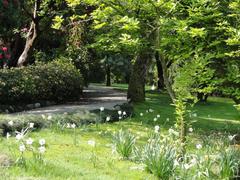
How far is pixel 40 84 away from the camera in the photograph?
588 inches

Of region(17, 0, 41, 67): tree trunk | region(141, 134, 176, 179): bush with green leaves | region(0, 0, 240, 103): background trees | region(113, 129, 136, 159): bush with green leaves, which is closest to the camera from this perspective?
region(141, 134, 176, 179): bush with green leaves

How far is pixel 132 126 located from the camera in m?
11.0

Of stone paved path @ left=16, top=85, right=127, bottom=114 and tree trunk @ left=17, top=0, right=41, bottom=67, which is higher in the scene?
tree trunk @ left=17, top=0, right=41, bottom=67

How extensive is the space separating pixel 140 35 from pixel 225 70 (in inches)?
80.4

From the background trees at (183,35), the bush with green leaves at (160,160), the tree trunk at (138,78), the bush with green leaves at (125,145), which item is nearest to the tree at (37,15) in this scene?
the tree trunk at (138,78)

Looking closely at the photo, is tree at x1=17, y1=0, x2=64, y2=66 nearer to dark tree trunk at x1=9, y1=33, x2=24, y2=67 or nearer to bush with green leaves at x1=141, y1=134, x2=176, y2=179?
dark tree trunk at x1=9, y1=33, x2=24, y2=67

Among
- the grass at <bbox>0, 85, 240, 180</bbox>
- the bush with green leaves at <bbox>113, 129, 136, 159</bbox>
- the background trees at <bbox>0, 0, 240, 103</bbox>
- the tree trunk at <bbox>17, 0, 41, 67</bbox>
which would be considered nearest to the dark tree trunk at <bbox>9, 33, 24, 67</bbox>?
the tree trunk at <bbox>17, 0, 41, 67</bbox>

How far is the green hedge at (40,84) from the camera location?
44.7 ft

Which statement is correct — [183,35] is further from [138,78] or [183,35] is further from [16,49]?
[16,49]

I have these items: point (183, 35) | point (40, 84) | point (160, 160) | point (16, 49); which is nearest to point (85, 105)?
point (40, 84)

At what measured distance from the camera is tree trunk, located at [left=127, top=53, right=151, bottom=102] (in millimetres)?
16203

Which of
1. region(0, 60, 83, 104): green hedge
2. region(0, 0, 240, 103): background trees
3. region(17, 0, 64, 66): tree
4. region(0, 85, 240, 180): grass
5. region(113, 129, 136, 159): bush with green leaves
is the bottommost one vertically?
region(0, 85, 240, 180): grass

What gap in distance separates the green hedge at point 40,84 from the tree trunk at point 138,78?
7.74 ft

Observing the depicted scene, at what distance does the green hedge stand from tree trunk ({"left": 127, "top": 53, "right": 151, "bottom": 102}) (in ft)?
7.74
